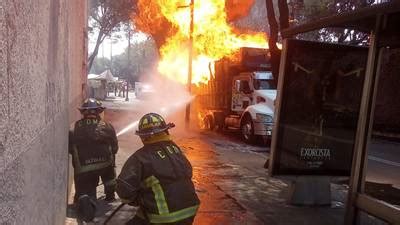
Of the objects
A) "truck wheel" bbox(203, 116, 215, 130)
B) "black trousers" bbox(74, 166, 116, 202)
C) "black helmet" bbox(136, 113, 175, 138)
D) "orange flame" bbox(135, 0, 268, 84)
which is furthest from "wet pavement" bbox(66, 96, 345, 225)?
"orange flame" bbox(135, 0, 268, 84)

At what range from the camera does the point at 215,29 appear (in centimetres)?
2248

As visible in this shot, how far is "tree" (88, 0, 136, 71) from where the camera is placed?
3584 cm

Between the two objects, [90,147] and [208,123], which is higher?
[90,147]

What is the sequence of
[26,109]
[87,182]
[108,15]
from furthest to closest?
1. [108,15]
2. [87,182]
3. [26,109]

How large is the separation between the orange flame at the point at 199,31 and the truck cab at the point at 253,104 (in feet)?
7.43

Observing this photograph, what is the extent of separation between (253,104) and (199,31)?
6550 millimetres

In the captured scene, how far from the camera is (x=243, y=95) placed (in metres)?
18.4

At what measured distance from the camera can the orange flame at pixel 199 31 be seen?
2197cm

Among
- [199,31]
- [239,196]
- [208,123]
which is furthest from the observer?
[199,31]

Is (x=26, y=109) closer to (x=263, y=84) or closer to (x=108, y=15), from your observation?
(x=263, y=84)

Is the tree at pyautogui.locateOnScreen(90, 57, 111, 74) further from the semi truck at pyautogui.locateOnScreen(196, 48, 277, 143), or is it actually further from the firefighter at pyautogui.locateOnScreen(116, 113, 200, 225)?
the firefighter at pyautogui.locateOnScreen(116, 113, 200, 225)

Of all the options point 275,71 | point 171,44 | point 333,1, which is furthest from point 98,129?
point 333,1

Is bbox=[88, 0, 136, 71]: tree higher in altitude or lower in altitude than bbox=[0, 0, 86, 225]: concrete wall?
higher

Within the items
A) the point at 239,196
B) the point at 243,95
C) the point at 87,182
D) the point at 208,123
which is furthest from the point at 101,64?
the point at 87,182
